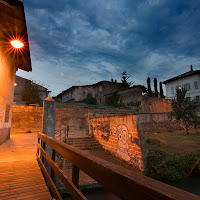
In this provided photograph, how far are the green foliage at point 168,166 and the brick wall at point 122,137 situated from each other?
58 cm

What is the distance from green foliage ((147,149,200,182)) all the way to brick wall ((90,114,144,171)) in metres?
0.58

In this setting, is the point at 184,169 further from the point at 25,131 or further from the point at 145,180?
the point at 25,131

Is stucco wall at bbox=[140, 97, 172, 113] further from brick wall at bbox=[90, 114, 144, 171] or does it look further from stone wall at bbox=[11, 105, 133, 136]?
brick wall at bbox=[90, 114, 144, 171]

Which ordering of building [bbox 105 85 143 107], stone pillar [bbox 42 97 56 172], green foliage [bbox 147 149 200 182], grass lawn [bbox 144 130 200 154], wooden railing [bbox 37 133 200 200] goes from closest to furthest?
wooden railing [bbox 37 133 200 200] → stone pillar [bbox 42 97 56 172] → green foliage [bbox 147 149 200 182] → grass lawn [bbox 144 130 200 154] → building [bbox 105 85 143 107]

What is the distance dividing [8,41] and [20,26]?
5.00 ft

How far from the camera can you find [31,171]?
3361 millimetres

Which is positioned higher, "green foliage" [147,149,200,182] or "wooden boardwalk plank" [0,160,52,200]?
"wooden boardwalk plank" [0,160,52,200]

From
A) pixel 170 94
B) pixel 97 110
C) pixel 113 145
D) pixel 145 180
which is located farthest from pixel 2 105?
pixel 170 94

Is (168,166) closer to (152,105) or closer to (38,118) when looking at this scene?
(38,118)

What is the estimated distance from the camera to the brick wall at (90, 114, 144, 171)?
619cm

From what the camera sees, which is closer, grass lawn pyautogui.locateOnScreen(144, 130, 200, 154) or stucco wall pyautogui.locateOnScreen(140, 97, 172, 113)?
grass lawn pyautogui.locateOnScreen(144, 130, 200, 154)

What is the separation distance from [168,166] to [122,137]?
7.95ft

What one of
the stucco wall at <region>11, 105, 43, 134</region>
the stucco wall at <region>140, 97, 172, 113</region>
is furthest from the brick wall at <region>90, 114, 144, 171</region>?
the stucco wall at <region>140, 97, 172, 113</region>

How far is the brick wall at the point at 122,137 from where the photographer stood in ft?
20.3
